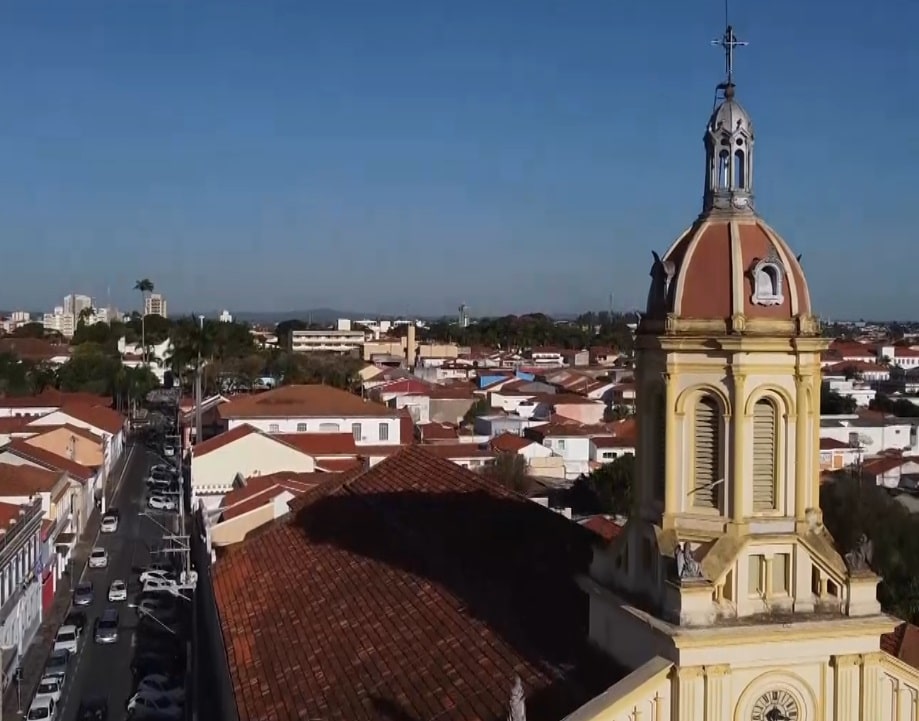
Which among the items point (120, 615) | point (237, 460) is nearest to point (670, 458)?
point (120, 615)

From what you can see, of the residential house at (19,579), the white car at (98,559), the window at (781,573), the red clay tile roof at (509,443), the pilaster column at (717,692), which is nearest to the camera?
the pilaster column at (717,692)

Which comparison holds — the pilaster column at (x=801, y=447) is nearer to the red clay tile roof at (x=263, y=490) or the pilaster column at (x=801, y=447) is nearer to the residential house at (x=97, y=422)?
the red clay tile roof at (x=263, y=490)

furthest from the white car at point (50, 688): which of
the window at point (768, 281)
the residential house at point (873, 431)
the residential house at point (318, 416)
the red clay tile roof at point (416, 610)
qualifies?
the residential house at point (873, 431)

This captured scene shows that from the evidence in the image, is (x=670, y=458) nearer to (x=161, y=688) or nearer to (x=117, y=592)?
(x=161, y=688)

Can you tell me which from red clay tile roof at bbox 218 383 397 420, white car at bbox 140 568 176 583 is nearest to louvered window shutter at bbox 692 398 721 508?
white car at bbox 140 568 176 583

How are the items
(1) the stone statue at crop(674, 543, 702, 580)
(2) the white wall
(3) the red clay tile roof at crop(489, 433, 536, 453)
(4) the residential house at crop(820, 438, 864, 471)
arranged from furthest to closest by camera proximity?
(4) the residential house at crop(820, 438, 864, 471), (3) the red clay tile roof at crop(489, 433, 536, 453), (2) the white wall, (1) the stone statue at crop(674, 543, 702, 580)

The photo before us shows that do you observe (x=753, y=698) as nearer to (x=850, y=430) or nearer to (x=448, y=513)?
(x=448, y=513)

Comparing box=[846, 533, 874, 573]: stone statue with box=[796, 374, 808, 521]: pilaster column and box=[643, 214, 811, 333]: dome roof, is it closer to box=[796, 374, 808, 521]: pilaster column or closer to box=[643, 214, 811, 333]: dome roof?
Answer: box=[796, 374, 808, 521]: pilaster column
